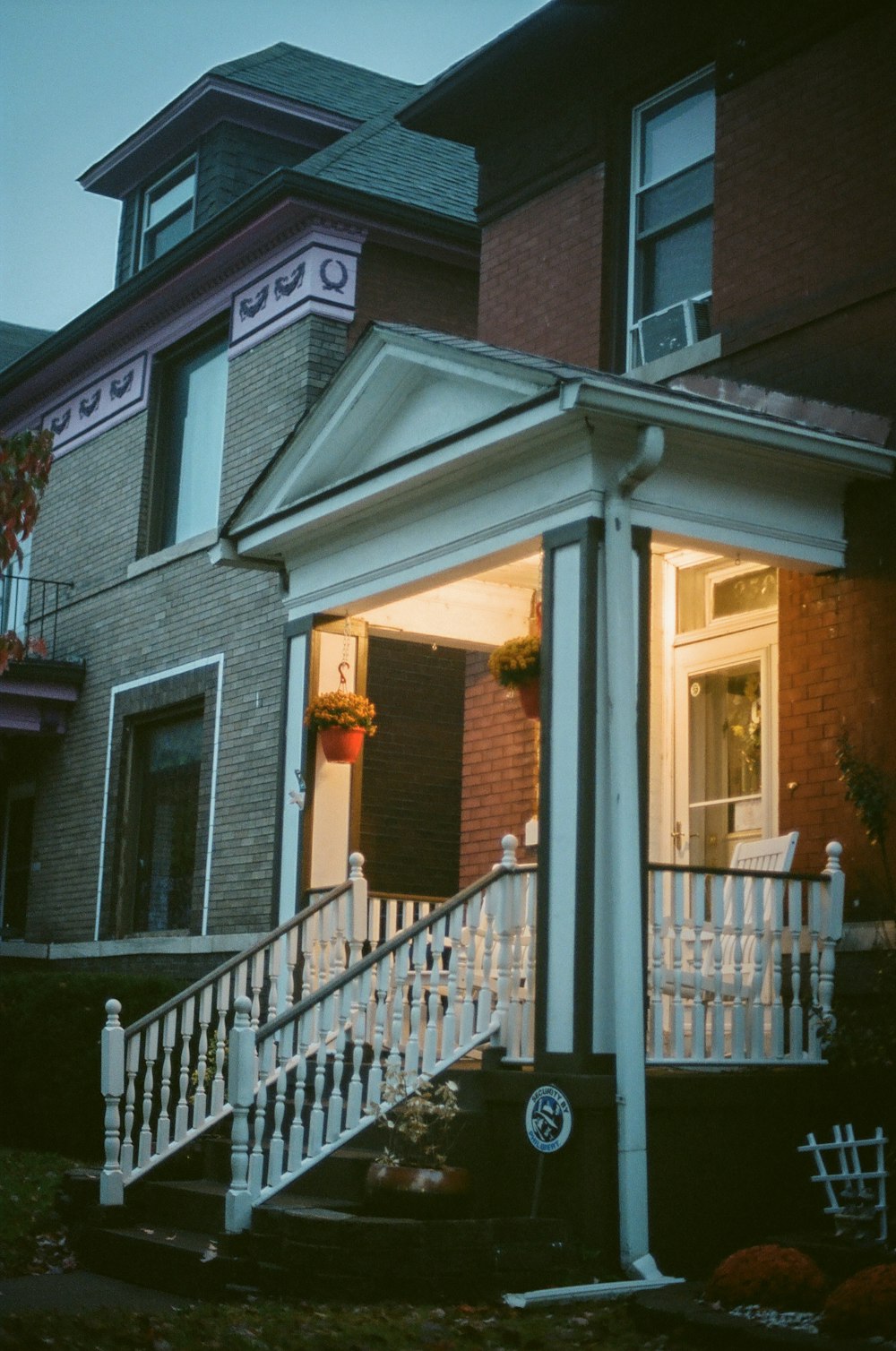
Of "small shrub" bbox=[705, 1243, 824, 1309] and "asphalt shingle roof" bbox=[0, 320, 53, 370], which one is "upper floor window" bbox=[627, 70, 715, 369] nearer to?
"small shrub" bbox=[705, 1243, 824, 1309]

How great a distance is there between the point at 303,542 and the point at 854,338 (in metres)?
3.41

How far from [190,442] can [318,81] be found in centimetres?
425

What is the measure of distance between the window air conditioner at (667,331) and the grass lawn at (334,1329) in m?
5.90

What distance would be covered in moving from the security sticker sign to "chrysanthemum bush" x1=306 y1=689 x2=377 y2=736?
298 cm

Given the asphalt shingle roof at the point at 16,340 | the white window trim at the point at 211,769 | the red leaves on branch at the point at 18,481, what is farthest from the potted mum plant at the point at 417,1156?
the asphalt shingle roof at the point at 16,340

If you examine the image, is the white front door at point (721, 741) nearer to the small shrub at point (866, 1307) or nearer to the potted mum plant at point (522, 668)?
the potted mum plant at point (522, 668)

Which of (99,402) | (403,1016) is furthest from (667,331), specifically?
(99,402)

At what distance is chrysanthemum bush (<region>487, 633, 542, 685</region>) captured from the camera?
945cm

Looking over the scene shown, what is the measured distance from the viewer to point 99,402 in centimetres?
1617

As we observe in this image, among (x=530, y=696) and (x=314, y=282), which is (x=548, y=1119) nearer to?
(x=530, y=696)

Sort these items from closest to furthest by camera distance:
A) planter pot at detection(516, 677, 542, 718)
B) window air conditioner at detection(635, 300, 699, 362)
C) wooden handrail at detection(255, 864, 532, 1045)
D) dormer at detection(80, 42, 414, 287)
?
wooden handrail at detection(255, 864, 532, 1045) → planter pot at detection(516, 677, 542, 718) → window air conditioner at detection(635, 300, 699, 362) → dormer at detection(80, 42, 414, 287)

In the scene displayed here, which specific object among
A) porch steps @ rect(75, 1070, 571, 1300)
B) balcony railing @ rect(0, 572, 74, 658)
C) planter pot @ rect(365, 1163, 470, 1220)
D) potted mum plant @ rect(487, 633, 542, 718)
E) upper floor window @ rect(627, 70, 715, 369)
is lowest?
porch steps @ rect(75, 1070, 571, 1300)

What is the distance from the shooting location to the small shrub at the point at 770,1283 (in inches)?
262

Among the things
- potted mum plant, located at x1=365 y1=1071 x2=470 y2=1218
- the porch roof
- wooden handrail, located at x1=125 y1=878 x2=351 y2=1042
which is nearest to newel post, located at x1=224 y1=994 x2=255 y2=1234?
potted mum plant, located at x1=365 y1=1071 x2=470 y2=1218
